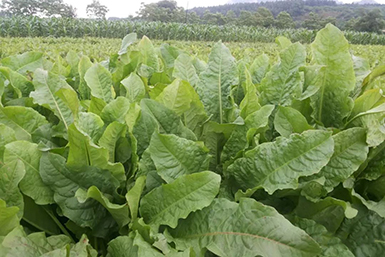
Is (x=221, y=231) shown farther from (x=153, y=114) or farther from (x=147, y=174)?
(x=153, y=114)

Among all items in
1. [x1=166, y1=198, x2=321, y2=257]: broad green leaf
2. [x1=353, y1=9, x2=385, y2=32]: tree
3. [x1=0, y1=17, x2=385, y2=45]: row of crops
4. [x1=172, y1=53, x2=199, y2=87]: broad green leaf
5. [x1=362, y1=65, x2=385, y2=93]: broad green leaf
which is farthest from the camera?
[x1=353, y1=9, x2=385, y2=32]: tree

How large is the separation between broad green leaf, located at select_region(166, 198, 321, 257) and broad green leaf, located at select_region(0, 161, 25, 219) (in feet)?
1.48

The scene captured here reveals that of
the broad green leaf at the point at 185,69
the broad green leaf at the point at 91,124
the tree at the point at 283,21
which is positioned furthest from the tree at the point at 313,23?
the broad green leaf at the point at 91,124

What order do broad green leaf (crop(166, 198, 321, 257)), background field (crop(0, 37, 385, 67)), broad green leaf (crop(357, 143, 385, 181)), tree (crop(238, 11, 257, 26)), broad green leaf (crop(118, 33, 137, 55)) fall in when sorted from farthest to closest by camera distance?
tree (crop(238, 11, 257, 26))
background field (crop(0, 37, 385, 67))
broad green leaf (crop(118, 33, 137, 55))
broad green leaf (crop(357, 143, 385, 181))
broad green leaf (crop(166, 198, 321, 257))

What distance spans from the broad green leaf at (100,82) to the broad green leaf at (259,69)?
0.72 metres

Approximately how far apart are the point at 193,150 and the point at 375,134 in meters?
0.57

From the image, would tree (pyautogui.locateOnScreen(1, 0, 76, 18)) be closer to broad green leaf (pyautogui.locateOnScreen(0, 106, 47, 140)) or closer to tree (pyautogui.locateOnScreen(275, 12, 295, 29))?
tree (pyautogui.locateOnScreen(275, 12, 295, 29))

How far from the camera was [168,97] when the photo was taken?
1115 mm

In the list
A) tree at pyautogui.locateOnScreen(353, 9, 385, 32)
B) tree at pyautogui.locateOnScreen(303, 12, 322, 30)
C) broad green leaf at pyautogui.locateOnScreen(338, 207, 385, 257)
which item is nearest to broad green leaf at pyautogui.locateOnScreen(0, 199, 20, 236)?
broad green leaf at pyautogui.locateOnScreen(338, 207, 385, 257)

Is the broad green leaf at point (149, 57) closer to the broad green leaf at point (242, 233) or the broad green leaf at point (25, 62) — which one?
the broad green leaf at point (25, 62)

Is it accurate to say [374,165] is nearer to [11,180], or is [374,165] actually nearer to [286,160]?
[286,160]

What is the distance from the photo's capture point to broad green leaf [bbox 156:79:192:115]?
110 centimetres

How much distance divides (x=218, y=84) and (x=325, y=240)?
0.71m

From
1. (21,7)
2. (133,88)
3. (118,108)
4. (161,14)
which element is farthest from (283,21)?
A: (118,108)
